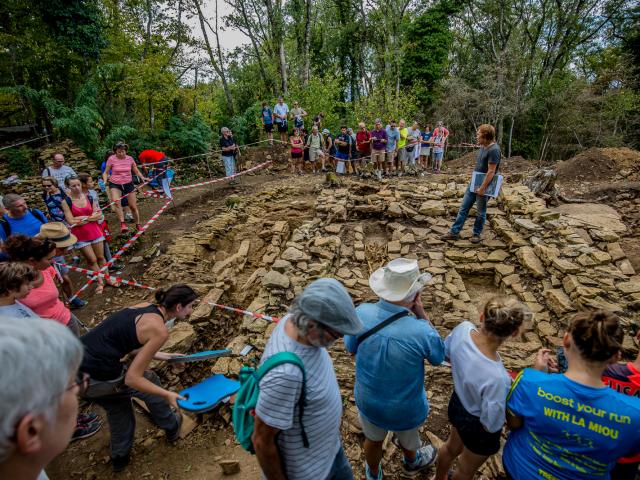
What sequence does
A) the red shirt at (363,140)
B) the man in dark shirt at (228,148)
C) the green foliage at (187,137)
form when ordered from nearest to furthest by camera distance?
the man in dark shirt at (228,148) → the red shirt at (363,140) → the green foliage at (187,137)

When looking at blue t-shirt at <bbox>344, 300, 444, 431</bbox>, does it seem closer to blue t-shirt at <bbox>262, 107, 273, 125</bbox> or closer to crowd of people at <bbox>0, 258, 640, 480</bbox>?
crowd of people at <bbox>0, 258, 640, 480</bbox>

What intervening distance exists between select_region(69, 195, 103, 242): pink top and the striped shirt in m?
5.26

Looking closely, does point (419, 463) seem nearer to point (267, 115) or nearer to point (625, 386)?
point (625, 386)

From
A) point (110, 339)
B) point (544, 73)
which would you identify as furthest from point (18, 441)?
point (544, 73)

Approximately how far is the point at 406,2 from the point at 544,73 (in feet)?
34.8

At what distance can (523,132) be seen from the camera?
21.8m

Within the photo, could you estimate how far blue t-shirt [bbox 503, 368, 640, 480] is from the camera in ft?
5.63

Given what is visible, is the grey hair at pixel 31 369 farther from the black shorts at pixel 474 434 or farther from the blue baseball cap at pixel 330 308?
the black shorts at pixel 474 434

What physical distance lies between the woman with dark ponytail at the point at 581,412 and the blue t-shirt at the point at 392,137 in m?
10.0

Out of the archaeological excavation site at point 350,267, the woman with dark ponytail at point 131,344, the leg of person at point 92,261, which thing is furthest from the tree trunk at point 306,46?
the woman with dark ponytail at point 131,344

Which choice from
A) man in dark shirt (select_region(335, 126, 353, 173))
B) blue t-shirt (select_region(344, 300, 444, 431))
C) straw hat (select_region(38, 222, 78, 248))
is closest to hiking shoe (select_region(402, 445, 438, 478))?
blue t-shirt (select_region(344, 300, 444, 431))

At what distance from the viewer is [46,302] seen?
326 cm

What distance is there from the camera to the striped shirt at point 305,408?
5.36ft

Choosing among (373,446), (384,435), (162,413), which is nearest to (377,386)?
(384,435)
